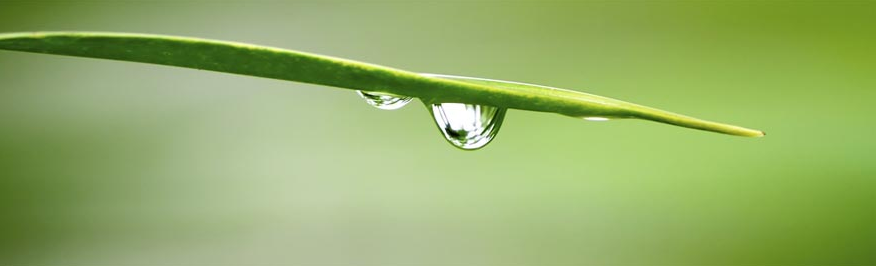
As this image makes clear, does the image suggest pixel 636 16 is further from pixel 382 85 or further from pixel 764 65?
A: pixel 382 85

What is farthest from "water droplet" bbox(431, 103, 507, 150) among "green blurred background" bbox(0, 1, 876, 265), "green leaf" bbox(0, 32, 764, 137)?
"green blurred background" bbox(0, 1, 876, 265)

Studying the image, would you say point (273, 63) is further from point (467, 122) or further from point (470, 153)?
point (470, 153)

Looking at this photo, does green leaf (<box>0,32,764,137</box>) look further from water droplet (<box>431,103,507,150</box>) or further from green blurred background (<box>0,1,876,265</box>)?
green blurred background (<box>0,1,876,265</box>)

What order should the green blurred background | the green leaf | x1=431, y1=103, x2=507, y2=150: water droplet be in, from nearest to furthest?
the green leaf → x1=431, y1=103, x2=507, y2=150: water droplet → the green blurred background

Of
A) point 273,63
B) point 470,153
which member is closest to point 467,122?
point 273,63

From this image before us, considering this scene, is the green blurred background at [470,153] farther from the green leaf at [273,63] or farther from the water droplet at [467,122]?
the green leaf at [273,63]

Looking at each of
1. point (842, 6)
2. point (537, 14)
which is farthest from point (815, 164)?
point (537, 14)
